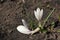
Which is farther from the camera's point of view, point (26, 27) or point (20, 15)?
point (20, 15)

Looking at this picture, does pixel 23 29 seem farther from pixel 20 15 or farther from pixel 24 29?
pixel 20 15

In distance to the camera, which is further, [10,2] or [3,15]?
[10,2]

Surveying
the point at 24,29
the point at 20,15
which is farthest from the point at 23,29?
the point at 20,15

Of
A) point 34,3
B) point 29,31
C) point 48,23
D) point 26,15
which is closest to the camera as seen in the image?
point 29,31

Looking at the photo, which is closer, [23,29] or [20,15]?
[23,29]

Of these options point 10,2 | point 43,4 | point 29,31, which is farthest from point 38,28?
point 10,2

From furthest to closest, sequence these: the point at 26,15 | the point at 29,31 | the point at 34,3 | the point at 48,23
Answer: the point at 34,3 → the point at 26,15 → the point at 48,23 → the point at 29,31

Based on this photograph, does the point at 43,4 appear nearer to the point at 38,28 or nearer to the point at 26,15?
the point at 26,15

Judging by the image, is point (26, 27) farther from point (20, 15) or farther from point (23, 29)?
point (20, 15)
